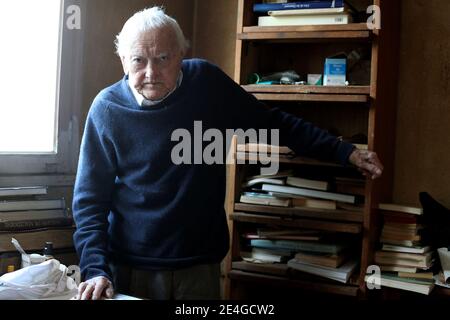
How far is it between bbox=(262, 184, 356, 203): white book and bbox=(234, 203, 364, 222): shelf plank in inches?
1.9

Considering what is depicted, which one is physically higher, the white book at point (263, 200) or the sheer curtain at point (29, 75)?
the sheer curtain at point (29, 75)

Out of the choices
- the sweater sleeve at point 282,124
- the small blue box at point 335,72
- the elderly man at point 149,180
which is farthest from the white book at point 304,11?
the elderly man at point 149,180

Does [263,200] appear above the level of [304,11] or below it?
below

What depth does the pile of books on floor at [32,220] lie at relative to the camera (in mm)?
1721

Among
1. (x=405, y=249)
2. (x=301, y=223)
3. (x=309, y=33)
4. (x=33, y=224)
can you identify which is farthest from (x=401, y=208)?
(x=33, y=224)

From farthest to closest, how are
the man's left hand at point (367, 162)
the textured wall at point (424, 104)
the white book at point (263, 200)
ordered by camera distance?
the textured wall at point (424, 104) → the white book at point (263, 200) → the man's left hand at point (367, 162)

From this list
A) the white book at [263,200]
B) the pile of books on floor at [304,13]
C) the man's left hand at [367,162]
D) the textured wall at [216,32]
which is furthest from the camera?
the textured wall at [216,32]

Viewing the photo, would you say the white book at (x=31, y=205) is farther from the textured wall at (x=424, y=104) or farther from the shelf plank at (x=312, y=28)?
the textured wall at (x=424, y=104)

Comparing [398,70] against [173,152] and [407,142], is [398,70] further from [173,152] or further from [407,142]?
[173,152]

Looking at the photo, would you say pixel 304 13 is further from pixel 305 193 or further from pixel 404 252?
pixel 404 252

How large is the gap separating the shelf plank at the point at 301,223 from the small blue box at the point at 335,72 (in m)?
0.52

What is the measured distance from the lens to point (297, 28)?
6.66 ft

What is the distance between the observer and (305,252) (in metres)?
2.10

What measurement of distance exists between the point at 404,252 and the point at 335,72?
0.71 metres
